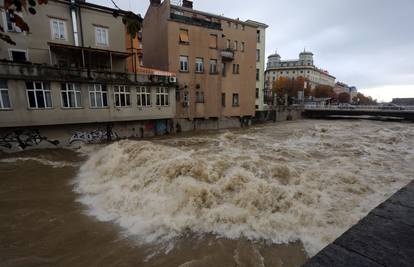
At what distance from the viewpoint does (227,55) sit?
27.9 m

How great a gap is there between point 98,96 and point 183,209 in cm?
1508

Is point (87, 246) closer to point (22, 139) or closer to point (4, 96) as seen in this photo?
point (22, 139)

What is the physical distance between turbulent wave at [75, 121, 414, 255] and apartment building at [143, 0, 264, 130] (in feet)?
48.2

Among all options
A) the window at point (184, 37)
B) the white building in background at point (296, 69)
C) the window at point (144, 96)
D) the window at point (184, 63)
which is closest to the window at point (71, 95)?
the window at point (144, 96)

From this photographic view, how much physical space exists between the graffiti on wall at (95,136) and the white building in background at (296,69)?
8573cm

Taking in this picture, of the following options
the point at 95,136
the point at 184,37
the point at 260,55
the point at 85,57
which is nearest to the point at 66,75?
the point at 85,57

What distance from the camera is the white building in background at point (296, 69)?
317 ft

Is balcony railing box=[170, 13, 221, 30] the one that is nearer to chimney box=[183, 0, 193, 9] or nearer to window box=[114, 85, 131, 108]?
chimney box=[183, 0, 193, 9]

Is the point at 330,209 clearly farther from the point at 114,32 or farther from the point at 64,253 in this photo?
the point at 114,32

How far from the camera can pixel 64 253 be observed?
5.24 meters

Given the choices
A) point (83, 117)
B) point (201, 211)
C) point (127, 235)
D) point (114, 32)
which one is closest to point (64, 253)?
point (127, 235)

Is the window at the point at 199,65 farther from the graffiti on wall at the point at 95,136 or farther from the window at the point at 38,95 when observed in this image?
the window at the point at 38,95

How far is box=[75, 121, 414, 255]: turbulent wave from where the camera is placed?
6.06 m

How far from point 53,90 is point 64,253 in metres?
14.8
